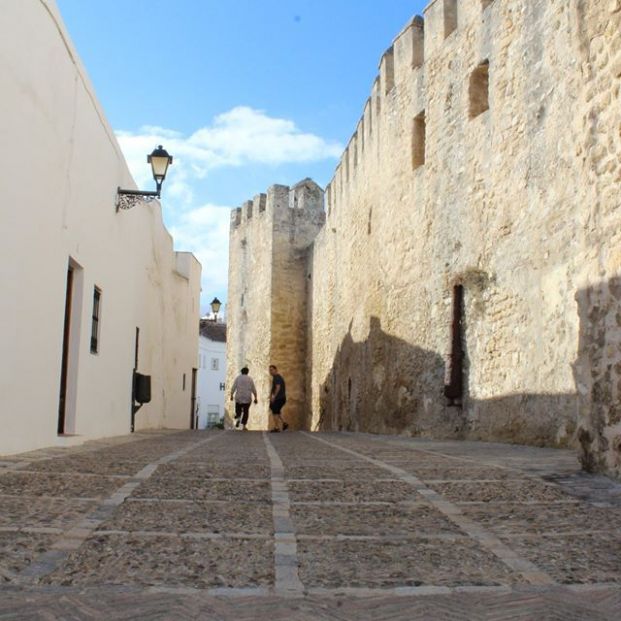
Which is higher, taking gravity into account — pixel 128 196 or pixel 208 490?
pixel 128 196

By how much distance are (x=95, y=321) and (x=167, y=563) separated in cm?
595

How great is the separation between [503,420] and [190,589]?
6611 mm

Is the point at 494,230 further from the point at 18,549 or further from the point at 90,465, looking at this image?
the point at 18,549

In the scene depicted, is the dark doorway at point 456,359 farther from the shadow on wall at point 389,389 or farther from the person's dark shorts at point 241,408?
the person's dark shorts at point 241,408

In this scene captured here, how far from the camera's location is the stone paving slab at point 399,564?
2.04 metres

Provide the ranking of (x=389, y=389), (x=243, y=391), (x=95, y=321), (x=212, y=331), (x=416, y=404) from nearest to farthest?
(x=95, y=321) < (x=416, y=404) < (x=389, y=389) < (x=243, y=391) < (x=212, y=331)

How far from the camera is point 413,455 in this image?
5.76 meters

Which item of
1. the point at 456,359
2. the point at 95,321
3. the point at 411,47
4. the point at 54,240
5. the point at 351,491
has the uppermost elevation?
the point at 411,47

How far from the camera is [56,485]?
11.3ft

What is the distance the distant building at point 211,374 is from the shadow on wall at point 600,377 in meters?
42.2

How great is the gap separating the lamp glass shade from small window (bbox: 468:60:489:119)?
397cm

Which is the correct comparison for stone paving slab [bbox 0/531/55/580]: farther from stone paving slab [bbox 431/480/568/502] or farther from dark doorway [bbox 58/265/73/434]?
dark doorway [bbox 58/265/73/434]

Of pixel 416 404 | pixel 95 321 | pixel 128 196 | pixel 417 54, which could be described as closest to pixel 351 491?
pixel 95 321

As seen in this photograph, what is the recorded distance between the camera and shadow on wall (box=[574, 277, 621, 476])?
391cm
